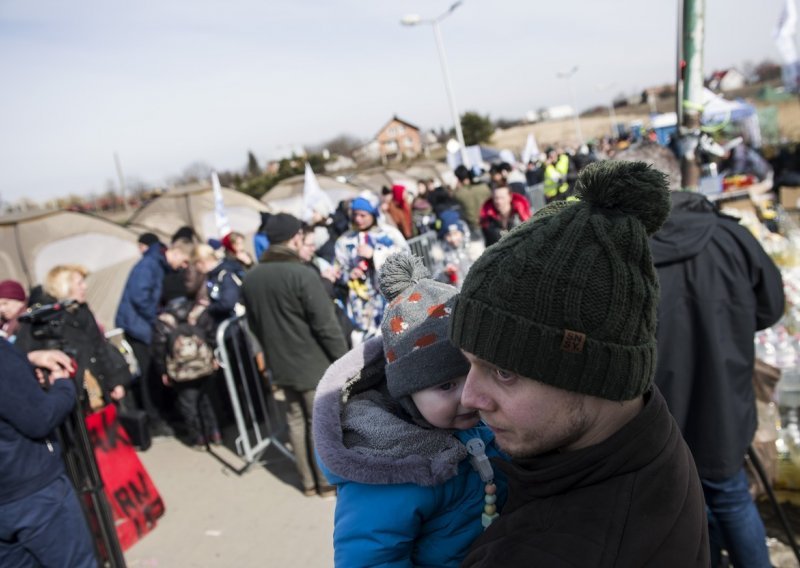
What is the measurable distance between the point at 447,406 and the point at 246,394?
4.28 metres

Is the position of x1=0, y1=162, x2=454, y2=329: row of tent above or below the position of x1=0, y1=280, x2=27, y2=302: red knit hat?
below

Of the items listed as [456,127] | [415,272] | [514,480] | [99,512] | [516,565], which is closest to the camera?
[516,565]

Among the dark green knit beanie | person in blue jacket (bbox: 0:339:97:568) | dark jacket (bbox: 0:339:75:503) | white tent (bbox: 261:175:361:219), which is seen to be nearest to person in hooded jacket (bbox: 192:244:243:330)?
person in blue jacket (bbox: 0:339:97:568)

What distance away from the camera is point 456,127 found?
20.6 m

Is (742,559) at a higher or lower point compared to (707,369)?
lower

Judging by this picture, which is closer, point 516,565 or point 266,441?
point 516,565

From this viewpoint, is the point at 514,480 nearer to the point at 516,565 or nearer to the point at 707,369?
the point at 516,565

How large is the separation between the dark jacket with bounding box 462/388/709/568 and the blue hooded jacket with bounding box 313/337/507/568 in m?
0.26

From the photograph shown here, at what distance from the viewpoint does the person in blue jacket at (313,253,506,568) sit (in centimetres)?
131

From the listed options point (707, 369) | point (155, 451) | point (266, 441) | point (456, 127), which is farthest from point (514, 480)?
point (456, 127)

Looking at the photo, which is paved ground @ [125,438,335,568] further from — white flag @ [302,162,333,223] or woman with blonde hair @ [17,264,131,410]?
white flag @ [302,162,333,223]

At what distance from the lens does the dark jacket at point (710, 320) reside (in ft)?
8.22

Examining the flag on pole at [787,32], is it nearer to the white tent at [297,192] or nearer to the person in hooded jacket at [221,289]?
the person in hooded jacket at [221,289]

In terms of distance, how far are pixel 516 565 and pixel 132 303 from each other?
19.8 feet
